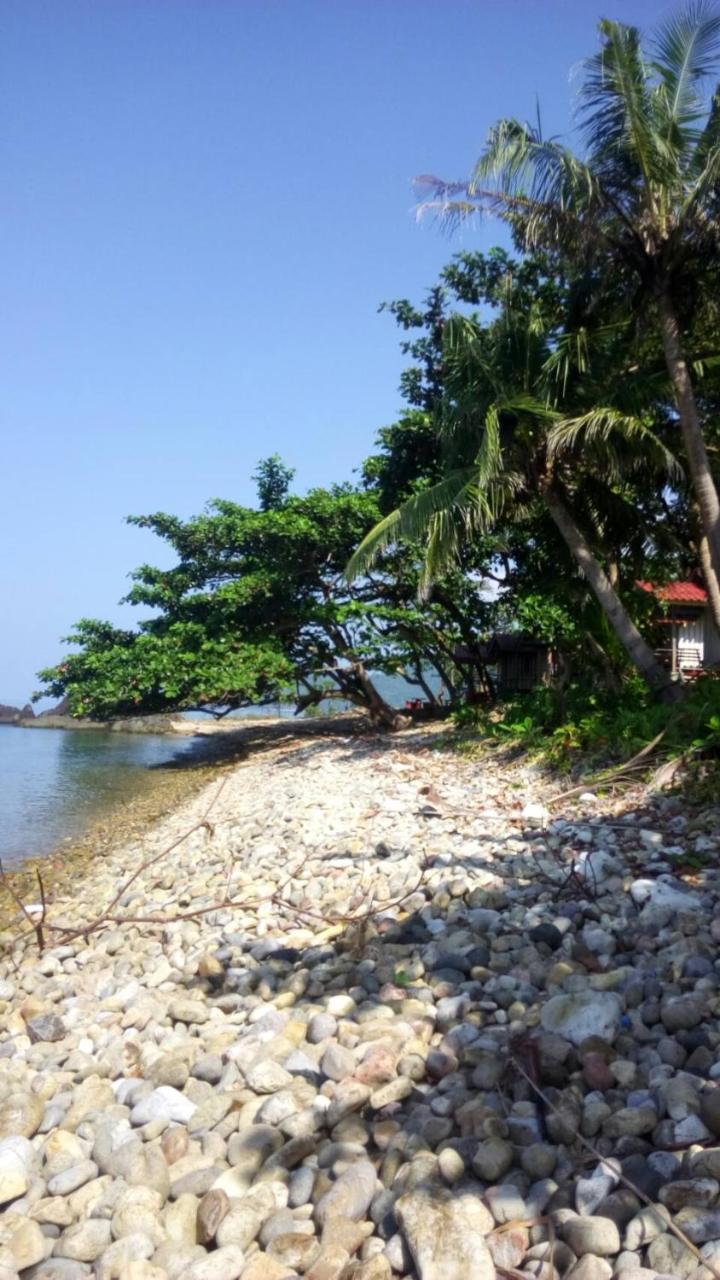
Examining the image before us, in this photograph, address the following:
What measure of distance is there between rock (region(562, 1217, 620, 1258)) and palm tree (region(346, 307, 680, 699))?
27.3 feet

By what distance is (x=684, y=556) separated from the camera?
45.0 ft

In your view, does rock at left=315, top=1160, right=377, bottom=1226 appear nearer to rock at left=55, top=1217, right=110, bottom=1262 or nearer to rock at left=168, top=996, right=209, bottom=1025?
rock at left=55, top=1217, right=110, bottom=1262

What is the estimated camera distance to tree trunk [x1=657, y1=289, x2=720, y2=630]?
373 inches

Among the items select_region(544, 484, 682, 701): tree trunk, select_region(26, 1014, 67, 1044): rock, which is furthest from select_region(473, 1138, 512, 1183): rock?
select_region(544, 484, 682, 701): tree trunk

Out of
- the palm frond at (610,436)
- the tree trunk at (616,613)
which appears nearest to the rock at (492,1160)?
the tree trunk at (616,613)

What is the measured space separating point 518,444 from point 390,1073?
30.3 feet

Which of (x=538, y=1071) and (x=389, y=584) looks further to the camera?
(x=389, y=584)

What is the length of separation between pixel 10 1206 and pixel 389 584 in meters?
16.6

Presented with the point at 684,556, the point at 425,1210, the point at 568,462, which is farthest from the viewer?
the point at 684,556

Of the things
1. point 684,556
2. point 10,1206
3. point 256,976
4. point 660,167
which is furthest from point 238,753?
point 10,1206

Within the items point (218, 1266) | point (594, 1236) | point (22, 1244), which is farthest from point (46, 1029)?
point (594, 1236)

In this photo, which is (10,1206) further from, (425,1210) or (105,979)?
(105,979)

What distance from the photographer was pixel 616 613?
10.7 m

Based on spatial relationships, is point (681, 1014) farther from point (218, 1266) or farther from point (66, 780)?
point (66, 780)
